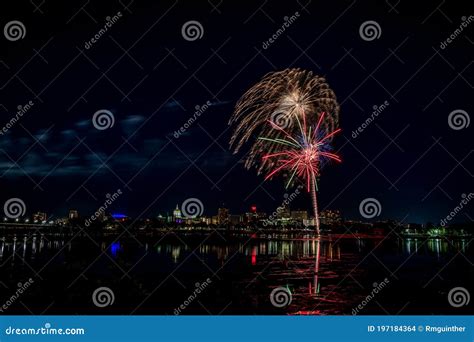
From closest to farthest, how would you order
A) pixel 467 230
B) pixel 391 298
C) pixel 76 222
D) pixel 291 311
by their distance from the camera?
pixel 291 311
pixel 391 298
pixel 467 230
pixel 76 222

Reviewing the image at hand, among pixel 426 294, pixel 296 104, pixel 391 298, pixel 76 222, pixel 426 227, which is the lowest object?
pixel 76 222

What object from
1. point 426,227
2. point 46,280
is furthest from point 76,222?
point 46,280

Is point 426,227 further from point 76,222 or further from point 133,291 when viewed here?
point 133,291

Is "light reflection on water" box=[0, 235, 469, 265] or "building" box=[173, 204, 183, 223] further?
"building" box=[173, 204, 183, 223]

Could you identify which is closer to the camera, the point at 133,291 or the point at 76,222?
the point at 133,291

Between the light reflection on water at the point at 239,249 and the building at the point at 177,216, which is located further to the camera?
the building at the point at 177,216

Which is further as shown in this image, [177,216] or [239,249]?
[177,216]

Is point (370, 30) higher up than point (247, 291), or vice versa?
point (370, 30)
